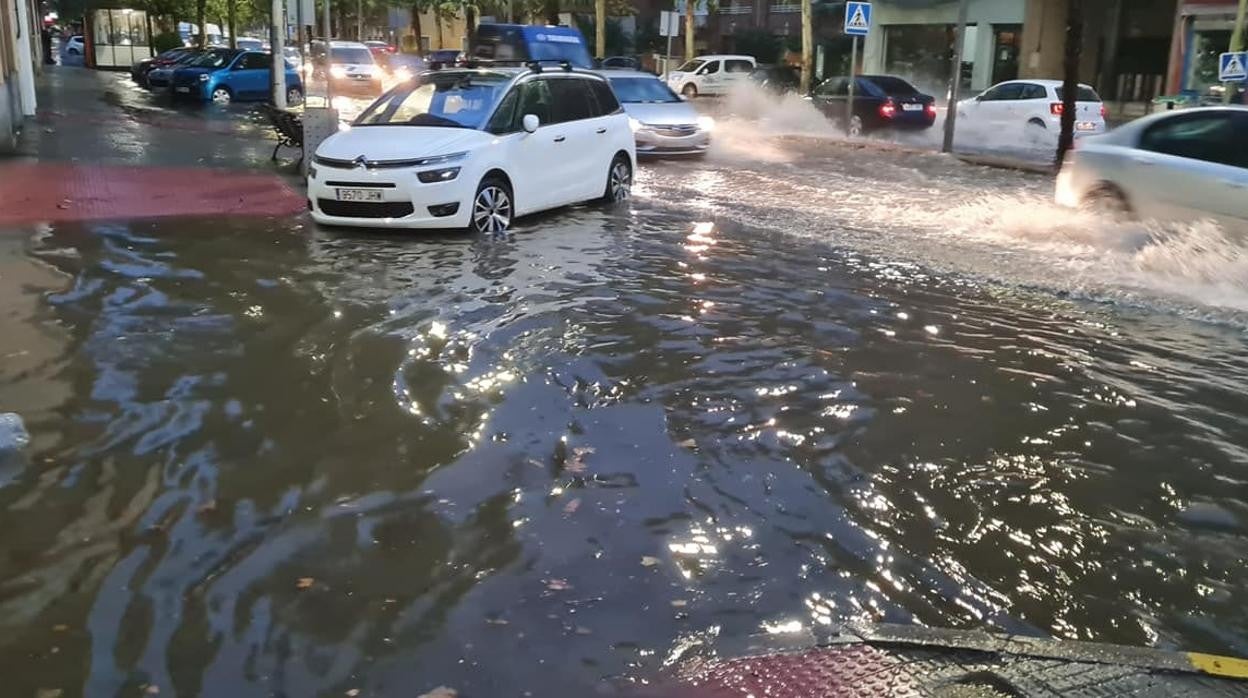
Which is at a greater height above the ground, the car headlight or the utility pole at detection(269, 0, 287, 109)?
the utility pole at detection(269, 0, 287, 109)

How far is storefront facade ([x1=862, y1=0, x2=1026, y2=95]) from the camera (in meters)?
38.5

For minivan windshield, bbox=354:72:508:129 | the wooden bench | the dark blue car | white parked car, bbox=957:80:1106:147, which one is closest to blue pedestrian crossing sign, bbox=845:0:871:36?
the dark blue car

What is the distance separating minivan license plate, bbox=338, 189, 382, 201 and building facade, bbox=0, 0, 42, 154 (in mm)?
8463

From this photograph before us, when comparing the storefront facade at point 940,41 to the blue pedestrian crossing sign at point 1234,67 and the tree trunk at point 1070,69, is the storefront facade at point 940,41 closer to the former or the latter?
the blue pedestrian crossing sign at point 1234,67

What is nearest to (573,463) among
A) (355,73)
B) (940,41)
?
(355,73)

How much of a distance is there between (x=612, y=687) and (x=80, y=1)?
166 ft

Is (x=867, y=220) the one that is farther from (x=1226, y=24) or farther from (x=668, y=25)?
(x=1226, y=24)

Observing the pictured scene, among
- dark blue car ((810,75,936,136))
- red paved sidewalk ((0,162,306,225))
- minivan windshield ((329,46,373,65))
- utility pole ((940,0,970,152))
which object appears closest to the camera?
red paved sidewalk ((0,162,306,225))

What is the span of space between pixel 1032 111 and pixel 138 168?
57.6ft

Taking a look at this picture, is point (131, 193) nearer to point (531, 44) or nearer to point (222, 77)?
point (531, 44)

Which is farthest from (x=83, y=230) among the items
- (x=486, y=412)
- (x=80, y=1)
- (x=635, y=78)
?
(x=80, y=1)

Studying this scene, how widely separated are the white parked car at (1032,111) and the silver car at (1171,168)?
12175mm

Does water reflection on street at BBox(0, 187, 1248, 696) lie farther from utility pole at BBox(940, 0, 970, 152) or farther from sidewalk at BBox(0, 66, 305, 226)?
utility pole at BBox(940, 0, 970, 152)

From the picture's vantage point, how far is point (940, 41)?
40656mm
